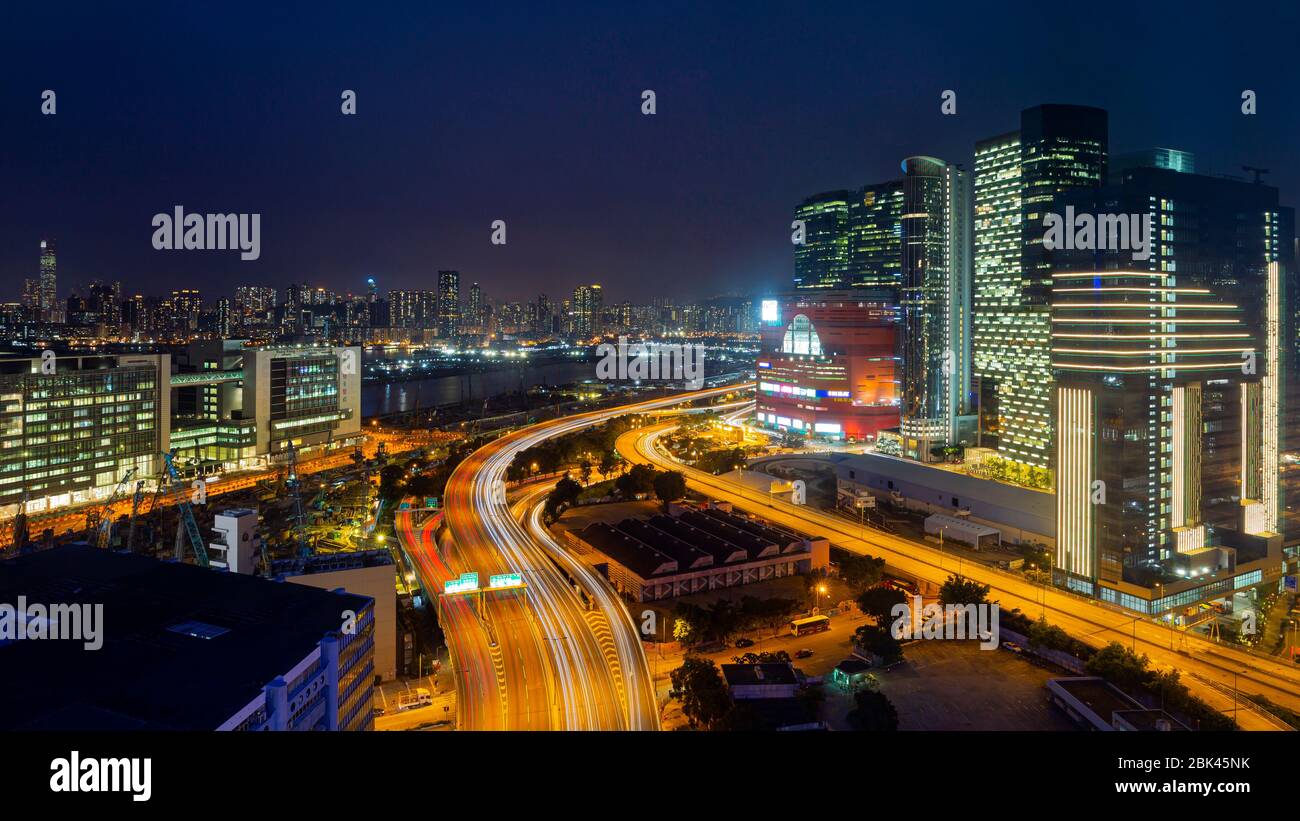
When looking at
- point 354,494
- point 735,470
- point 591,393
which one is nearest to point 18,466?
point 354,494

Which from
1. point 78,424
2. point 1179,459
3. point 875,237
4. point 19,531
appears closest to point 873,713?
point 1179,459

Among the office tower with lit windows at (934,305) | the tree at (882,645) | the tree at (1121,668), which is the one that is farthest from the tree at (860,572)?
the office tower with lit windows at (934,305)

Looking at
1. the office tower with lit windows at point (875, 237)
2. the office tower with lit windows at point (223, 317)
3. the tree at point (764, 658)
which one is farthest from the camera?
the office tower with lit windows at point (223, 317)

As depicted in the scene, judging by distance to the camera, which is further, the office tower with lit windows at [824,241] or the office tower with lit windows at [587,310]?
the office tower with lit windows at [587,310]

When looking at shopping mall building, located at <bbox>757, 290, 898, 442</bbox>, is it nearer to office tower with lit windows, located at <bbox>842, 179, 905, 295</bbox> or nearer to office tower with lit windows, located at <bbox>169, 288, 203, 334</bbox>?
office tower with lit windows, located at <bbox>842, 179, 905, 295</bbox>

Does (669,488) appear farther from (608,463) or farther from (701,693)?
(701,693)

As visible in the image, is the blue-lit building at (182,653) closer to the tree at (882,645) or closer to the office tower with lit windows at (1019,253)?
the tree at (882,645)
